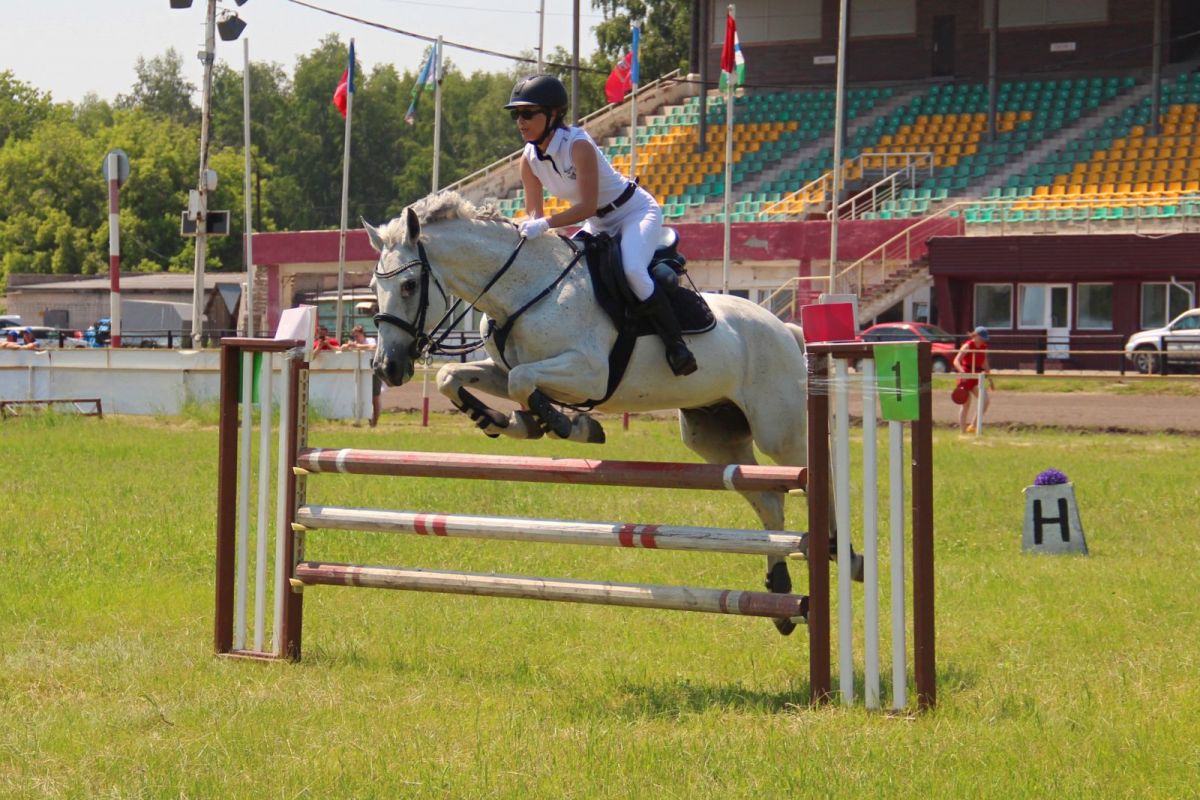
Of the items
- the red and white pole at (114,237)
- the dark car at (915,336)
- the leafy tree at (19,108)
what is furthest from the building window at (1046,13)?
the leafy tree at (19,108)

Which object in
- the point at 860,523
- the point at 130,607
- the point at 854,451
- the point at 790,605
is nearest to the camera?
the point at 790,605

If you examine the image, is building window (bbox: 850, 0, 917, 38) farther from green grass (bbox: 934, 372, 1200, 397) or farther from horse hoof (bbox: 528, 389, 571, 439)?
horse hoof (bbox: 528, 389, 571, 439)

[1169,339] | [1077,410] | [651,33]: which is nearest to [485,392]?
[1077,410]

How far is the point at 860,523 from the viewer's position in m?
10.9

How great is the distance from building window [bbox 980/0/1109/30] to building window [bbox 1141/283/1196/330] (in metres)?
11.0

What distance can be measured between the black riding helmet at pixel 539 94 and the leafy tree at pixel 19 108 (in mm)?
98381

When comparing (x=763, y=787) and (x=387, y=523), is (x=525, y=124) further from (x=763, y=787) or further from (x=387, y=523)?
(x=763, y=787)

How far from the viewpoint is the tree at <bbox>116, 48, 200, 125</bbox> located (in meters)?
120

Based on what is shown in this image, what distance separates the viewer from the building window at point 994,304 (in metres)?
38.0

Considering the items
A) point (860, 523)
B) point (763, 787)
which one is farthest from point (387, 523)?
point (860, 523)

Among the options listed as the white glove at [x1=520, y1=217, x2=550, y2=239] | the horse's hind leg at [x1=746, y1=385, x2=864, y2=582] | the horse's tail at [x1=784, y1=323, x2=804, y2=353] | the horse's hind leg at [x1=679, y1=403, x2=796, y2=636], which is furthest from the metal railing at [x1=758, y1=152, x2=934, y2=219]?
the white glove at [x1=520, y1=217, x2=550, y2=239]

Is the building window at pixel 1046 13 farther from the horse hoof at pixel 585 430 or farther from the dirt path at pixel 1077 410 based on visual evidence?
the horse hoof at pixel 585 430

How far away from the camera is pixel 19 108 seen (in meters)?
99.4

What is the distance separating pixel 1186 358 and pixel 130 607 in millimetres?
26107
